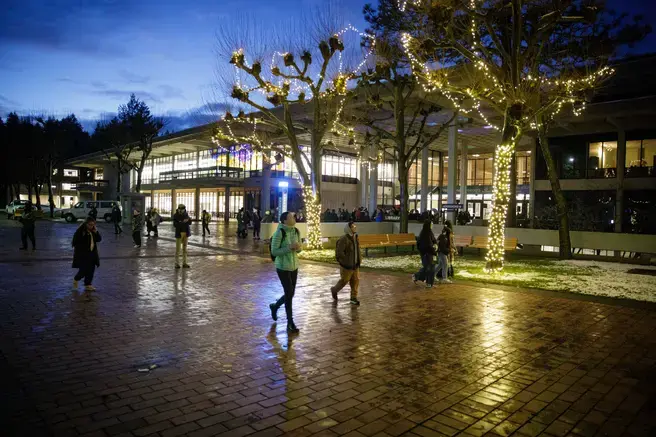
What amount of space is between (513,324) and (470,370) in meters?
2.61

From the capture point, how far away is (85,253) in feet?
32.2

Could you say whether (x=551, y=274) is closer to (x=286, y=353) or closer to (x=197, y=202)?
(x=286, y=353)

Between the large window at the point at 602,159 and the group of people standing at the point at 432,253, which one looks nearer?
the group of people standing at the point at 432,253

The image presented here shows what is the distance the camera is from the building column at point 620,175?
29203 mm

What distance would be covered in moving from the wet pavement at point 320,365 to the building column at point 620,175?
75.4 feet

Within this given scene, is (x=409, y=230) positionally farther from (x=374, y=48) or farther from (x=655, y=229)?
(x=655, y=229)

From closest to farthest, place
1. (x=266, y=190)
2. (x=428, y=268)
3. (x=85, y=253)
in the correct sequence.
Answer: (x=85, y=253), (x=428, y=268), (x=266, y=190)

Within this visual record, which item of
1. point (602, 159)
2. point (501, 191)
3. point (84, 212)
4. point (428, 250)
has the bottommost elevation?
point (428, 250)

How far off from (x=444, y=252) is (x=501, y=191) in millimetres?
3589

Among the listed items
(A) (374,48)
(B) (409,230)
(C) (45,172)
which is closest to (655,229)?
(B) (409,230)

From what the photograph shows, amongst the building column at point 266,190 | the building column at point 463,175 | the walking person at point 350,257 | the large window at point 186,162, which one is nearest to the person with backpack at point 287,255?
the walking person at point 350,257

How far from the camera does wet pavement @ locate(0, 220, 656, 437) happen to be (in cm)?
Result: 412

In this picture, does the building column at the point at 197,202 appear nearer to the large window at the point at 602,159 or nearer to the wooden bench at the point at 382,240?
the wooden bench at the point at 382,240

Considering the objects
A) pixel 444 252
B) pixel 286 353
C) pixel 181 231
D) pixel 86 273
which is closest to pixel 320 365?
pixel 286 353
